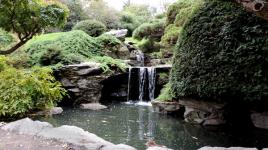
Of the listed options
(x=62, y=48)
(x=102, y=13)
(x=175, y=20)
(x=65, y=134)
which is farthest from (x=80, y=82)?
(x=102, y=13)

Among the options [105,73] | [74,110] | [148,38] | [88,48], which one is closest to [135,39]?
[148,38]

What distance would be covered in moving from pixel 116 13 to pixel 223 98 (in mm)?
21494

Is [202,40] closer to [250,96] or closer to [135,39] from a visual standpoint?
[250,96]

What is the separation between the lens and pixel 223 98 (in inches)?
424

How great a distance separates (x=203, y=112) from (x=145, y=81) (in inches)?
272

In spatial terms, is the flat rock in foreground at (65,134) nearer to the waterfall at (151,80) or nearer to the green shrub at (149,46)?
the waterfall at (151,80)

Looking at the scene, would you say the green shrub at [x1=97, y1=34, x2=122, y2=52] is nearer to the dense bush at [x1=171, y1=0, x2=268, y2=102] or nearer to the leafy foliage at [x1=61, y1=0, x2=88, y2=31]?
the leafy foliage at [x1=61, y1=0, x2=88, y2=31]

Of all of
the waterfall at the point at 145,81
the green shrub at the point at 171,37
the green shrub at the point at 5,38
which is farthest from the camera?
the green shrub at the point at 171,37

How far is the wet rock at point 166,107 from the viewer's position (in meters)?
13.2

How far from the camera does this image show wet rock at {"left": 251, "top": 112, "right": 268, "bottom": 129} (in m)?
10.3

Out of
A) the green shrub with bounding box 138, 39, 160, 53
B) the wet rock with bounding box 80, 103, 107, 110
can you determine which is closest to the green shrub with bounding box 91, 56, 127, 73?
the wet rock with bounding box 80, 103, 107, 110

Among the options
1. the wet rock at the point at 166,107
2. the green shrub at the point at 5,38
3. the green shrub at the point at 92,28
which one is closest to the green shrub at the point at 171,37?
the green shrub at the point at 92,28

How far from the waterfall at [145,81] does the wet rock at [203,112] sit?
18.3 ft

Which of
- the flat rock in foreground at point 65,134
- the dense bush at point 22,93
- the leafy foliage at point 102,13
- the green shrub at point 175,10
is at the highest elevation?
the leafy foliage at point 102,13
